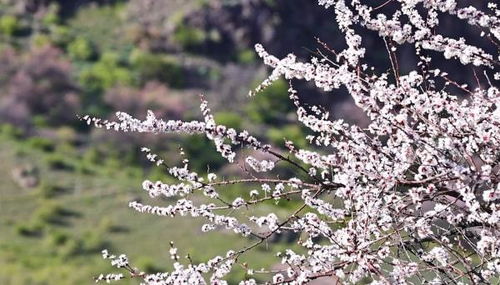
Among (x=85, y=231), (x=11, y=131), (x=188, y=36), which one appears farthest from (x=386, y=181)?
(x=188, y=36)

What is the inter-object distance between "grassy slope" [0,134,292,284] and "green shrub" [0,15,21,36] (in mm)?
10028

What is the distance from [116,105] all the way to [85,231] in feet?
36.1

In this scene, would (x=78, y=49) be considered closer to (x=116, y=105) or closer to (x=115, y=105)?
(x=115, y=105)

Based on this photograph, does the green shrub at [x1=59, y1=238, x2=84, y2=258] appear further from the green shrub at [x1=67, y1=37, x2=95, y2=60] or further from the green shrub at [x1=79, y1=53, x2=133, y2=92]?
the green shrub at [x1=67, y1=37, x2=95, y2=60]

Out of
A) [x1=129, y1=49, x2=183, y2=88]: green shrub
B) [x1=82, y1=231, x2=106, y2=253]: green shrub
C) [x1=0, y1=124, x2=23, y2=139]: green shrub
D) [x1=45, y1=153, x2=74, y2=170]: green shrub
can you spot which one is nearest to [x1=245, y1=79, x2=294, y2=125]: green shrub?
[x1=129, y1=49, x2=183, y2=88]: green shrub

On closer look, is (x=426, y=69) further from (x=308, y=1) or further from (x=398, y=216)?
(x=308, y=1)

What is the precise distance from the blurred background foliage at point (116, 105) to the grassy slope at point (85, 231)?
7 cm

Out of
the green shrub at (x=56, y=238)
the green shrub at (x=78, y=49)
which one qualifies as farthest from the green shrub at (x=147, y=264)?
the green shrub at (x=78, y=49)

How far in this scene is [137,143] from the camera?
48812mm

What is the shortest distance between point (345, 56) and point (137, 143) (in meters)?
42.5

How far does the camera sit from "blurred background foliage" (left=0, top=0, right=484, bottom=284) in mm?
39906

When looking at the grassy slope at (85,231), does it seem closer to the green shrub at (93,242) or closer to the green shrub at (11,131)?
the green shrub at (93,242)

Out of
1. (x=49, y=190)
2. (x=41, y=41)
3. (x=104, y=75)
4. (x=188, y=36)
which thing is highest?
(x=41, y=41)

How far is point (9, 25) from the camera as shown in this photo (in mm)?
54375
